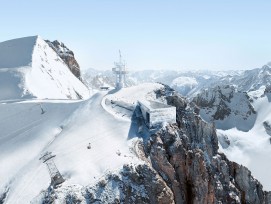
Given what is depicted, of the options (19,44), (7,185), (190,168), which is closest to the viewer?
(7,185)

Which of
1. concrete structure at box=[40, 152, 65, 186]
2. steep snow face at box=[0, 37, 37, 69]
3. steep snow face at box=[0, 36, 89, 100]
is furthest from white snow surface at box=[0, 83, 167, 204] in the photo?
steep snow face at box=[0, 37, 37, 69]

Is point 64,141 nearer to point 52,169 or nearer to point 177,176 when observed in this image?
point 52,169

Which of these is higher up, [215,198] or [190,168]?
[190,168]

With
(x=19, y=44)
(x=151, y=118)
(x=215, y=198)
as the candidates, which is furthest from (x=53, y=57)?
(x=215, y=198)

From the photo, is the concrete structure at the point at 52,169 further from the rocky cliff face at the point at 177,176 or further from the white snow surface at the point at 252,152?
the white snow surface at the point at 252,152

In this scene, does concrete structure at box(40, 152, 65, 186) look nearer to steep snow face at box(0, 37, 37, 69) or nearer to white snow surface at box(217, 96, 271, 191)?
steep snow face at box(0, 37, 37, 69)

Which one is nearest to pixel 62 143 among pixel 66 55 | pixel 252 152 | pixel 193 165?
pixel 193 165

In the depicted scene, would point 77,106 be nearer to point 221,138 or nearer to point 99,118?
point 99,118
